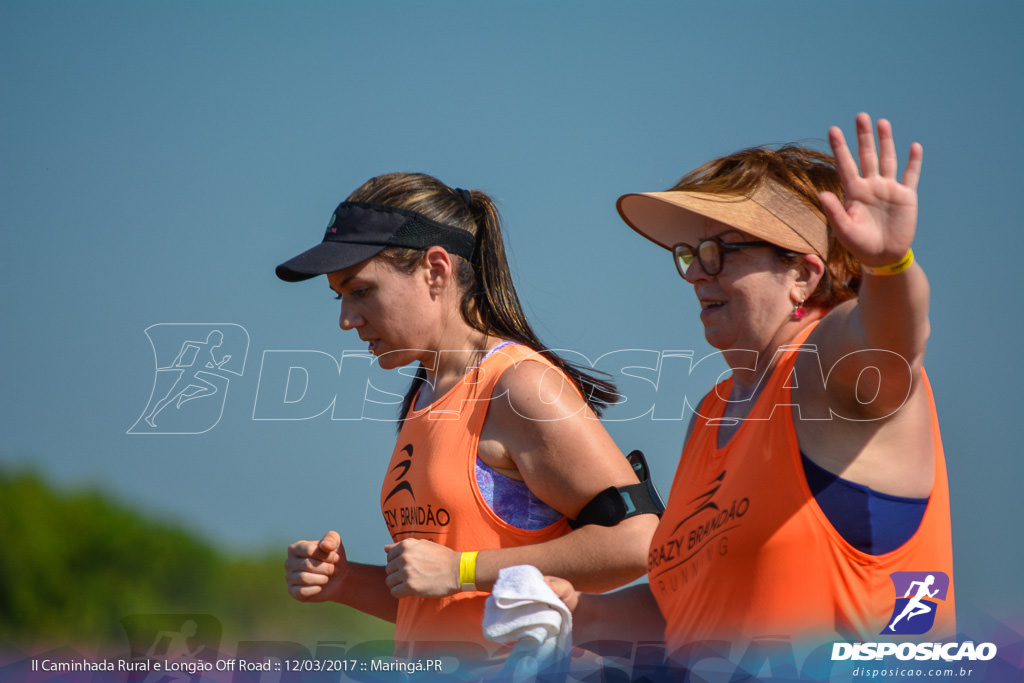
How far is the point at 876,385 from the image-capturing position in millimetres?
2111

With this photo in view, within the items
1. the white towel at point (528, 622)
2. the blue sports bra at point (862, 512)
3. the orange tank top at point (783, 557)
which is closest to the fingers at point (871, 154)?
the orange tank top at point (783, 557)

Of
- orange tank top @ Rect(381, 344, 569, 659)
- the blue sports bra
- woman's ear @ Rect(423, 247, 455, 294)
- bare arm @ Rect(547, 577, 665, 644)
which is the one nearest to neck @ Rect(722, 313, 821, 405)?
the blue sports bra

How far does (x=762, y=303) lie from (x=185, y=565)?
15646 millimetres

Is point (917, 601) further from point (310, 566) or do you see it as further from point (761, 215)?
point (310, 566)

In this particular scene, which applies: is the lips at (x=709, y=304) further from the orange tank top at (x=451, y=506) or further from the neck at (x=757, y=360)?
the orange tank top at (x=451, y=506)

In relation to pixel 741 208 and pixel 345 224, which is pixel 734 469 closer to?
pixel 741 208

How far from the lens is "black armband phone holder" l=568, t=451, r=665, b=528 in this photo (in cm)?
310

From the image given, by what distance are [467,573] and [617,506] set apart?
515 millimetres

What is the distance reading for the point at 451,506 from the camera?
3.19 meters

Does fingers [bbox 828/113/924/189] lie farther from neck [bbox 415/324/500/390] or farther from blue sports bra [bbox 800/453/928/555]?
neck [bbox 415/324/500/390]

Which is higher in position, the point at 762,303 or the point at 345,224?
the point at 345,224

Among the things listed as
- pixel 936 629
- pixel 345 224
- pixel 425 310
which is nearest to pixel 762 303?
pixel 936 629

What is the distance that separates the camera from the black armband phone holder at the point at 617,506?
3104mm

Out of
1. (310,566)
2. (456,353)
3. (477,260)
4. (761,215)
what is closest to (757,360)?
(761,215)
